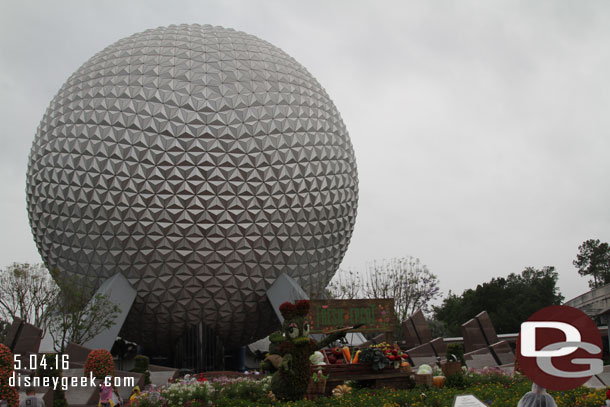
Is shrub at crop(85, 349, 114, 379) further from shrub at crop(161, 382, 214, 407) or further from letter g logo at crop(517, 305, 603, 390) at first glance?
letter g logo at crop(517, 305, 603, 390)

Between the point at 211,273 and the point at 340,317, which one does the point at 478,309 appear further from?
the point at 340,317

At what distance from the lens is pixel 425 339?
2464 cm

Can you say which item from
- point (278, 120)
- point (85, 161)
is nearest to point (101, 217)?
point (85, 161)

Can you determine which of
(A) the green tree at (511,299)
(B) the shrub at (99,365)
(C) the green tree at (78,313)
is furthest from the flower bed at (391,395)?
(A) the green tree at (511,299)

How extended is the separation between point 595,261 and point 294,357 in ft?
170

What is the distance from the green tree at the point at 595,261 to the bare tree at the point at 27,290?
4667 centimetres

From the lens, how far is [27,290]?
27.0 meters

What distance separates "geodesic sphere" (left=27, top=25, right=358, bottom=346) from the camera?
22.5 meters

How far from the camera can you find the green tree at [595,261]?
54.4m

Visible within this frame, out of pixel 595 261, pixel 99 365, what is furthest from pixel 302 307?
pixel 595 261

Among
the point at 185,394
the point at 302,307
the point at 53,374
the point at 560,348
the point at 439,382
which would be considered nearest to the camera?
the point at 560,348

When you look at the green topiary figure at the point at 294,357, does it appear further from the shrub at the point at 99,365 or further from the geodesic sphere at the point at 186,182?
the geodesic sphere at the point at 186,182

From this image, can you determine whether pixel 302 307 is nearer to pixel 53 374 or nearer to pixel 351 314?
pixel 351 314

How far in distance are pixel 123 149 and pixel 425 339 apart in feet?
47.6
